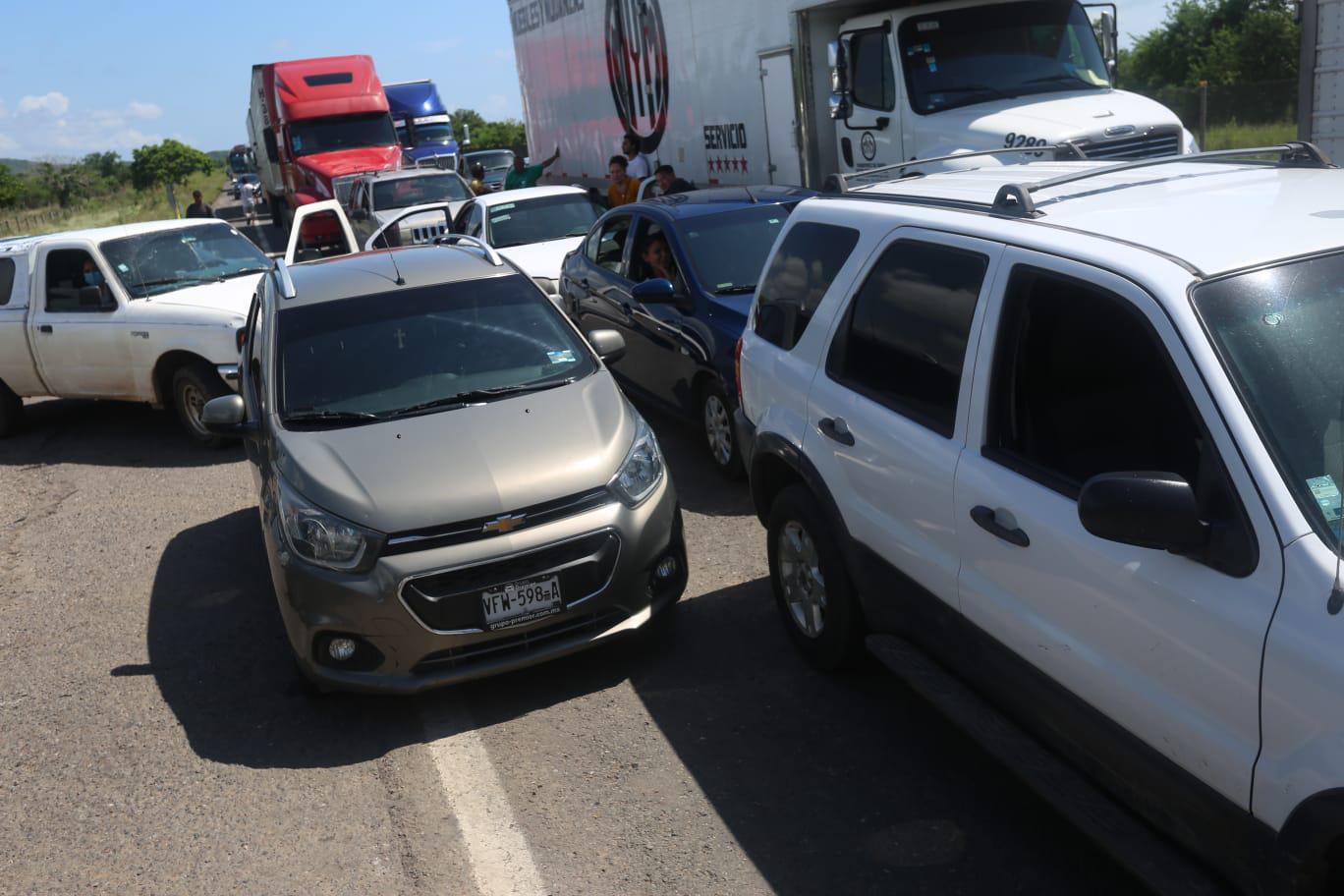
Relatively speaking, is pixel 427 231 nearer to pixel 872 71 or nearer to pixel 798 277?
pixel 872 71

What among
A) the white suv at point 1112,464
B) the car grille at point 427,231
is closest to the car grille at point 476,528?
the white suv at point 1112,464

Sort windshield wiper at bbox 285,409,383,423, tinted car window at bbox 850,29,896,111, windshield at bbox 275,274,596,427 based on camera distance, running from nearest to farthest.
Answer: windshield wiper at bbox 285,409,383,423 < windshield at bbox 275,274,596,427 < tinted car window at bbox 850,29,896,111

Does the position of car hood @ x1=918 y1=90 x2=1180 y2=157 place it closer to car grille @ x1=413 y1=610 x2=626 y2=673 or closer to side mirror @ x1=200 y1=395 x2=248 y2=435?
car grille @ x1=413 y1=610 x2=626 y2=673

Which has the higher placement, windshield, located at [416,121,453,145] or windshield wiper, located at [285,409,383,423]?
windshield, located at [416,121,453,145]

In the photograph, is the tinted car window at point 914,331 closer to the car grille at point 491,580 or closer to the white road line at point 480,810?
the car grille at point 491,580

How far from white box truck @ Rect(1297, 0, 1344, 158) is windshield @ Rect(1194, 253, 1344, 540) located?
745 centimetres

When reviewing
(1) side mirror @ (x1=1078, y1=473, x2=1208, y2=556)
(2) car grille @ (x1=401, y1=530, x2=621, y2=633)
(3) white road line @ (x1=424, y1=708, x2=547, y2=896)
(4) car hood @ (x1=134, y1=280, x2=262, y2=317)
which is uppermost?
(1) side mirror @ (x1=1078, y1=473, x2=1208, y2=556)

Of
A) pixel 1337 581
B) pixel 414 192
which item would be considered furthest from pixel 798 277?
pixel 414 192

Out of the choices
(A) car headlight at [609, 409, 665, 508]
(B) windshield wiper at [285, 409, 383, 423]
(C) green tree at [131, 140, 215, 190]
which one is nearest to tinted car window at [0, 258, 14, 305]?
(B) windshield wiper at [285, 409, 383, 423]

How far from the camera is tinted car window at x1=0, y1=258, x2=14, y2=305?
10.8m

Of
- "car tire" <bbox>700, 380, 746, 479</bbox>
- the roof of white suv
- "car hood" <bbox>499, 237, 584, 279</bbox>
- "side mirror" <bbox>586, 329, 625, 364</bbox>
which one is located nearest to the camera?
the roof of white suv

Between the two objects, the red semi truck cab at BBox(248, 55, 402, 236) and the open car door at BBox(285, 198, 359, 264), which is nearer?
the open car door at BBox(285, 198, 359, 264)

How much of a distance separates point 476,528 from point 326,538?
602 mm

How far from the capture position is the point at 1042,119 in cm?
999
